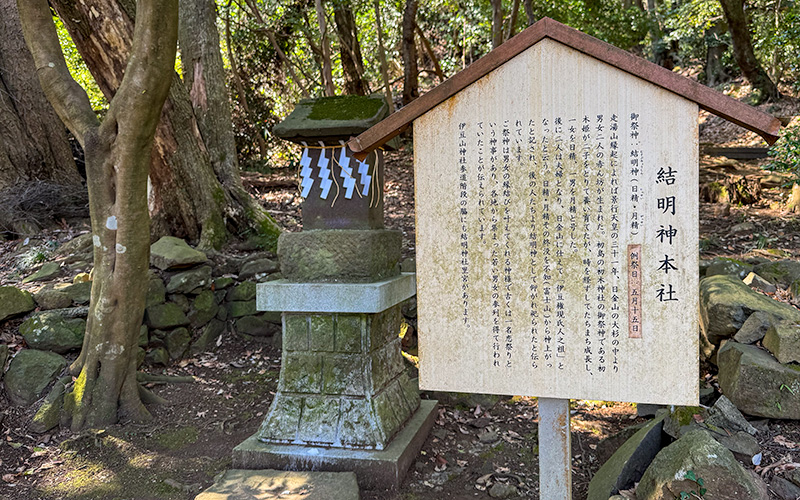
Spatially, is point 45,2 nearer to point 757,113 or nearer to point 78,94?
point 78,94

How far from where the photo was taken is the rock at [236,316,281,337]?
6.46 m

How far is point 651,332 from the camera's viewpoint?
2654mm

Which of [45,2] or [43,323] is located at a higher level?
[45,2]

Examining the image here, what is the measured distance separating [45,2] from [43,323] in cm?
279

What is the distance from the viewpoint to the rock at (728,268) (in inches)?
233

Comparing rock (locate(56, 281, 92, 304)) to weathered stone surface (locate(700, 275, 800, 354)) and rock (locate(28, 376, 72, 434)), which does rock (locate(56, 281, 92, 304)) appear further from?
weathered stone surface (locate(700, 275, 800, 354))

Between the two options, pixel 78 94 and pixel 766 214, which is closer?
pixel 78 94

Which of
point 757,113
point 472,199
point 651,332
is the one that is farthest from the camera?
point 472,199

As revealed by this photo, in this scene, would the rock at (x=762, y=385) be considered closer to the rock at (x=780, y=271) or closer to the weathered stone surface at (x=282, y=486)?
the rock at (x=780, y=271)

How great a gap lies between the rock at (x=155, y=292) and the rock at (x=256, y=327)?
2.84 feet

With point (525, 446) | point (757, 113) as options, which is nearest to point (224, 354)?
point (525, 446)

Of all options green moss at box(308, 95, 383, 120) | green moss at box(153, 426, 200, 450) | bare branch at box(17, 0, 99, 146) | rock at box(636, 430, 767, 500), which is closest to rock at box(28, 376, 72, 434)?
green moss at box(153, 426, 200, 450)

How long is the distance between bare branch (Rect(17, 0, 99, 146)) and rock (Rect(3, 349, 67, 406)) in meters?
1.92

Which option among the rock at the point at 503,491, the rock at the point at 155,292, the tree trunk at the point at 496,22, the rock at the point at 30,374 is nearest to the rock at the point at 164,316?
the rock at the point at 155,292
